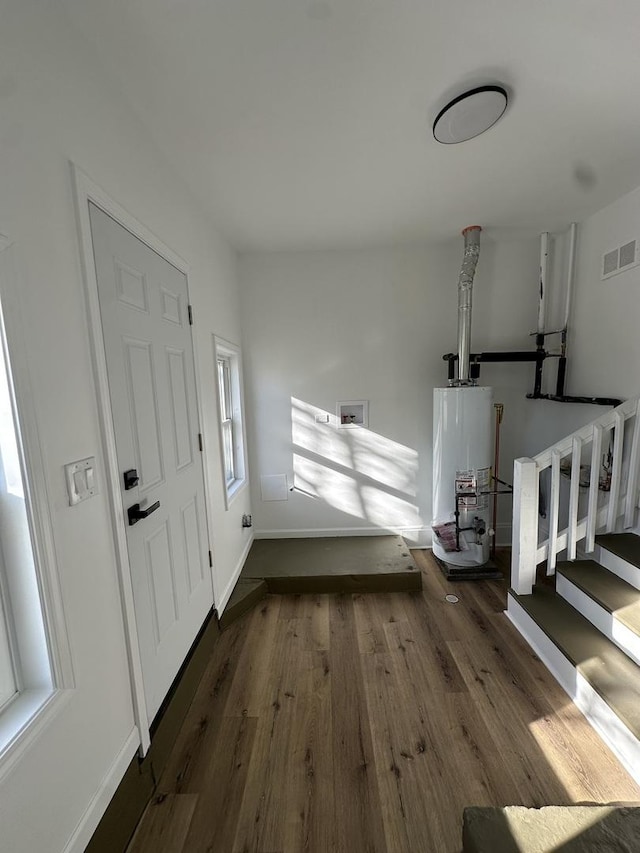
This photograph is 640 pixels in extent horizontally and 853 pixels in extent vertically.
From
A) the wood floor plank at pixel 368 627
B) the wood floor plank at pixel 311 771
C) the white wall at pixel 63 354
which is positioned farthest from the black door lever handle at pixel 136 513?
the wood floor plank at pixel 368 627

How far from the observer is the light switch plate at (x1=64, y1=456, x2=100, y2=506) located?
0.97 m

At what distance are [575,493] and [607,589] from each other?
519 mm

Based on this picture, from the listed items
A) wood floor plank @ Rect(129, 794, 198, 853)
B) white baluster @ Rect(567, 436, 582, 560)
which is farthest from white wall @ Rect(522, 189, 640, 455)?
wood floor plank @ Rect(129, 794, 198, 853)

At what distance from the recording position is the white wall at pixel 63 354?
817 millimetres

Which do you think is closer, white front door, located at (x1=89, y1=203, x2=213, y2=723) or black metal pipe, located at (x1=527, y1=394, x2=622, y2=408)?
white front door, located at (x1=89, y1=203, x2=213, y2=723)

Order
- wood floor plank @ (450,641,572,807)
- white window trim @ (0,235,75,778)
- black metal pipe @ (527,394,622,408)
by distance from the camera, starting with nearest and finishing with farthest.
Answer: white window trim @ (0,235,75,778) < wood floor plank @ (450,641,572,807) < black metal pipe @ (527,394,622,408)

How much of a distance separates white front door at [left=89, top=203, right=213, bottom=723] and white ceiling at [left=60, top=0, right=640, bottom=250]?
0.57 metres

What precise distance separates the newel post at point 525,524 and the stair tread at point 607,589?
0.60ft

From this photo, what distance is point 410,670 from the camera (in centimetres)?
181

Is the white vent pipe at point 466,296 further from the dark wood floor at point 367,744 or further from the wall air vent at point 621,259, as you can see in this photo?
the dark wood floor at point 367,744

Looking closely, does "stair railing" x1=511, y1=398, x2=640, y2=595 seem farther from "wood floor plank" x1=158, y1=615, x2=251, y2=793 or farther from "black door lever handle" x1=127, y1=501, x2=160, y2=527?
"black door lever handle" x1=127, y1=501, x2=160, y2=527

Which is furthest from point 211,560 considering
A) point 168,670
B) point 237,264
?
point 237,264

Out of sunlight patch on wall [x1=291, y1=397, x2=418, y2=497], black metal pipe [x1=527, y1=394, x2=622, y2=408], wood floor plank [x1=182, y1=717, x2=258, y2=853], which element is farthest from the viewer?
sunlight patch on wall [x1=291, y1=397, x2=418, y2=497]

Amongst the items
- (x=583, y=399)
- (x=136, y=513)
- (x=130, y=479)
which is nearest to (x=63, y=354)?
(x=130, y=479)
